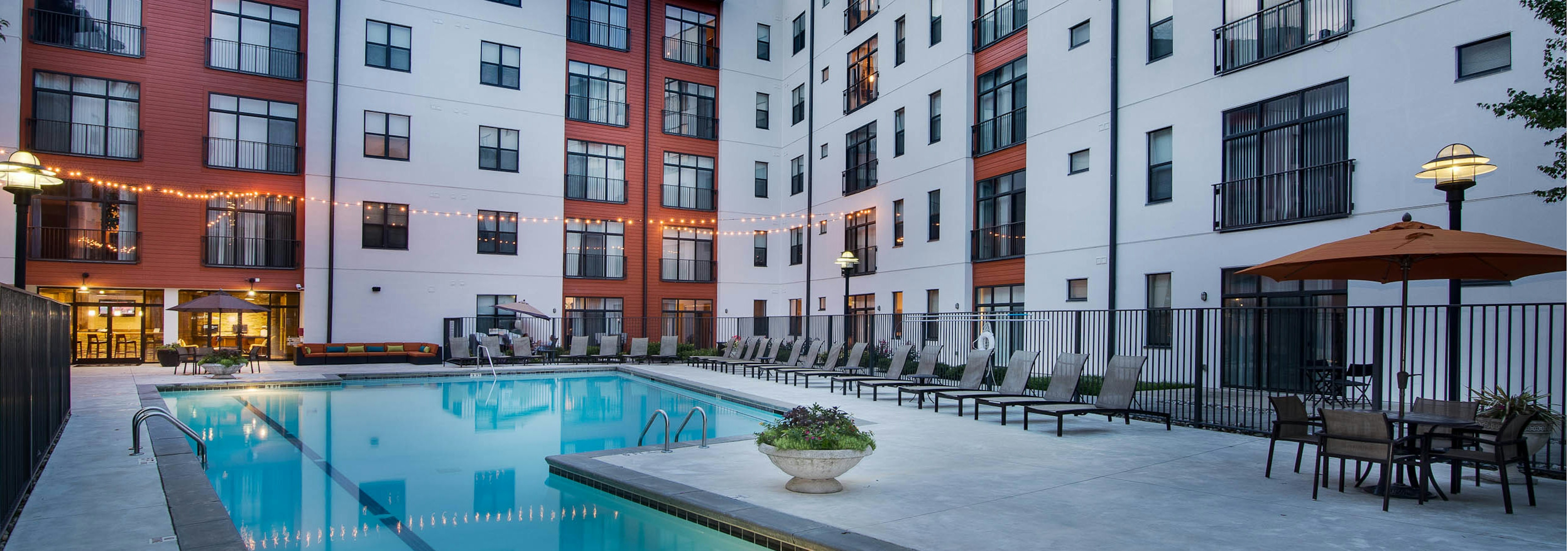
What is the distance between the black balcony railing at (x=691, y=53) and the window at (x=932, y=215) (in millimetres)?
11689

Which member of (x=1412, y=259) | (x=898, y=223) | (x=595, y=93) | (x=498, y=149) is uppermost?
(x=595, y=93)

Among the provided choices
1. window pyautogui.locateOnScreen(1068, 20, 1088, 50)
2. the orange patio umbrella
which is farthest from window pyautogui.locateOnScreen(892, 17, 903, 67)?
the orange patio umbrella

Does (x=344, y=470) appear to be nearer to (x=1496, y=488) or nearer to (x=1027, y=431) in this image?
(x=1027, y=431)

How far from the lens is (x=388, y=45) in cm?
2612

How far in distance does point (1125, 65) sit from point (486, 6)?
19549mm

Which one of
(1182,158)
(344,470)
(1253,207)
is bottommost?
(344,470)

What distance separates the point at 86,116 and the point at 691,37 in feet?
58.5

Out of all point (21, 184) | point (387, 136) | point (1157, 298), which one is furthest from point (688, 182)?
point (21, 184)

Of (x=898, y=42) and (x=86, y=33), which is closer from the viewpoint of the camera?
(x=86, y=33)

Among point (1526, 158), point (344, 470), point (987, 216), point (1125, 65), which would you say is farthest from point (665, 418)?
point (987, 216)

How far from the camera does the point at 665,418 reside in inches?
342

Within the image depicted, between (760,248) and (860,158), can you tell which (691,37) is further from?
(860,158)

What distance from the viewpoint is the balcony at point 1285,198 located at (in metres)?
13.8

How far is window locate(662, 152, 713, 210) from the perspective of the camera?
31203 mm
